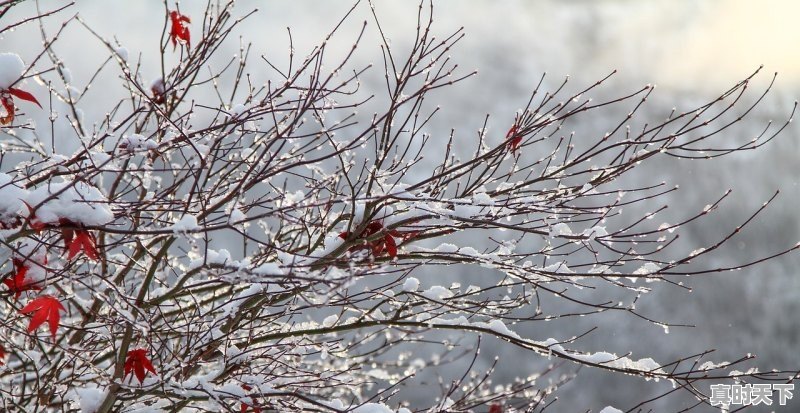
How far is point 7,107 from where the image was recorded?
8.36 feet

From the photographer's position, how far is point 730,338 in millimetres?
33188

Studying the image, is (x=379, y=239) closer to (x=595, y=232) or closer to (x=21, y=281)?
(x=595, y=232)

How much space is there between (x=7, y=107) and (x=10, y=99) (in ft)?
0.12

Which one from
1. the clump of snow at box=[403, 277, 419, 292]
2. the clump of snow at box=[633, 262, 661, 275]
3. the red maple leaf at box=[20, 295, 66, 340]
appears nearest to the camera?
the red maple leaf at box=[20, 295, 66, 340]

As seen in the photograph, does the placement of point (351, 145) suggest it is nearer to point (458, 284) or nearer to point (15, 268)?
point (458, 284)

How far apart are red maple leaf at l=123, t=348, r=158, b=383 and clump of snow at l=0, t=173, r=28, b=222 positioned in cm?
104

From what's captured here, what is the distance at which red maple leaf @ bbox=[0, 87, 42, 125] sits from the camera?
2.41 metres

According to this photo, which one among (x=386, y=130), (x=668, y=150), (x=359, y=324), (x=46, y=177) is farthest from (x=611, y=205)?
(x=46, y=177)

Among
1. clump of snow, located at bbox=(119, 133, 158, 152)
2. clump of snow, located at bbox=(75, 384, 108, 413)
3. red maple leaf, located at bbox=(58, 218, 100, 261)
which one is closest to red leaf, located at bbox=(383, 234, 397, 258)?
clump of snow, located at bbox=(119, 133, 158, 152)

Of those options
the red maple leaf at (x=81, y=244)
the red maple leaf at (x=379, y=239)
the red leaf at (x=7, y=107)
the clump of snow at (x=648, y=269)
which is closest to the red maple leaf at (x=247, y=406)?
the red maple leaf at (x=379, y=239)

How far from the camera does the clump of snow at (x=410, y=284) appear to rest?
10.3 feet

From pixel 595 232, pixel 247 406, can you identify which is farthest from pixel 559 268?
pixel 247 406

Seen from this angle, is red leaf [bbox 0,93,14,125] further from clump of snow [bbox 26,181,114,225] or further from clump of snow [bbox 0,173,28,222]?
clump of snow [bbox 26,181,114,225]

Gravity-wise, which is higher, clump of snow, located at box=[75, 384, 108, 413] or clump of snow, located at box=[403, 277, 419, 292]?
clump of snow, located at box=[403, 277, 419, 292]
